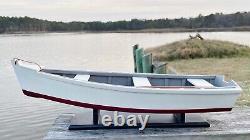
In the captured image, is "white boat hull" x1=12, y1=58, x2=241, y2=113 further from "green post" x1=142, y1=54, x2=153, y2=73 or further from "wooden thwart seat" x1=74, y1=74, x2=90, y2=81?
"green post" x1=142, y1=54, x2=153, y2=73

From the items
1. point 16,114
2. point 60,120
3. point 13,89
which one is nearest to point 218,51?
point 13,89

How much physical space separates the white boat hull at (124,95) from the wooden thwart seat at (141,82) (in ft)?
1.45

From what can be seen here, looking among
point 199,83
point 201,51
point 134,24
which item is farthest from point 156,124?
point 134,24

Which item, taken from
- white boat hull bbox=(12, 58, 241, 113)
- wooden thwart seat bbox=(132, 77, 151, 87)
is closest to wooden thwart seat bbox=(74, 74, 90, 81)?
white boat hull bbox=(12, 58, 241, 113)

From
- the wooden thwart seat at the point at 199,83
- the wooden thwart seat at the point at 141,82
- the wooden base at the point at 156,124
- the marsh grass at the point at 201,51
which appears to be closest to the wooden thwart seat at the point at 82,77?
the wooden base at the point at 156,124

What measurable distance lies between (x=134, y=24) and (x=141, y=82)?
71.6m

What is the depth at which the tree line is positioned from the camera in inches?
2835

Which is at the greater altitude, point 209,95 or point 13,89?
point 209,95

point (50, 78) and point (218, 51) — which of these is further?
point (218, 51)

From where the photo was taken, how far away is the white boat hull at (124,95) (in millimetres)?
8445

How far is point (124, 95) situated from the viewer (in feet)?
27.9

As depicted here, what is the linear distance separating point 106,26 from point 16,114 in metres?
73.9

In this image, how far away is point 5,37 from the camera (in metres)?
93.4

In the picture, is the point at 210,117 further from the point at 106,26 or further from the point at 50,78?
the point at 106,26
